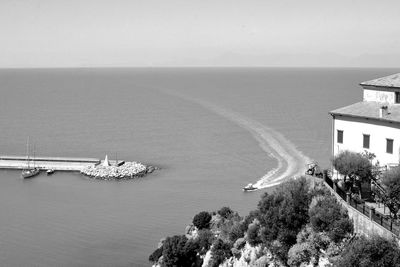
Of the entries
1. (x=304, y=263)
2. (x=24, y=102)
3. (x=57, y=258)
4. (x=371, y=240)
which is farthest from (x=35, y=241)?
(x=24, y=102)

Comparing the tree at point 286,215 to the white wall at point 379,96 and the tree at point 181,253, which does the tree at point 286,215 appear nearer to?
the white wall at point 379,96

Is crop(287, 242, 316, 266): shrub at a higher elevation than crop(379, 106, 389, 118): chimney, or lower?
lower

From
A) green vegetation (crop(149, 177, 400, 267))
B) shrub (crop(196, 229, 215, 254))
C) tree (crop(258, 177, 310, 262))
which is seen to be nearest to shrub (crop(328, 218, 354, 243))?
green vegetation (crop(149, 177, 400, 267))

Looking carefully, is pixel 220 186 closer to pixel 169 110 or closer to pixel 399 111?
pixel 399 111

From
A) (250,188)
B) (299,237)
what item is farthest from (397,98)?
(250,188)

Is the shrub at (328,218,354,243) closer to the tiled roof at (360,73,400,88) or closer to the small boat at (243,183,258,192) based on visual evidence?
the tiled roof at (360,73,400,88)

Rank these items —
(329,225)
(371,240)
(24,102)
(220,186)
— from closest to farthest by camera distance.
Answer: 1. (371,240)
2. (329,225)
3. (220,186)
4. (24,102)
